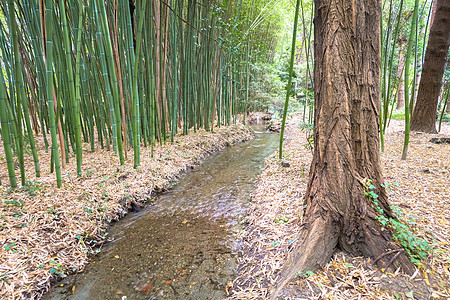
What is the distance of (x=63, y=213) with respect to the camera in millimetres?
1593

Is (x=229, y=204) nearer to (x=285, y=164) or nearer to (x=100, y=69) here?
(x=285, y=164)

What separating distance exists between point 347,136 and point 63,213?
6.45 ft

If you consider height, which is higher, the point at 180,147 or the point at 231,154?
the point at 180,147

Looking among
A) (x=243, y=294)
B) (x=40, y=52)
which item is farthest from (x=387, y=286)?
(x=40, y=52)

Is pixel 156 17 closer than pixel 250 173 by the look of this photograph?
Yes

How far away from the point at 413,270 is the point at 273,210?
2.83ft

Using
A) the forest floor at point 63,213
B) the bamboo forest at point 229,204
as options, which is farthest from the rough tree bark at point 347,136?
the forest floor at point 63,213

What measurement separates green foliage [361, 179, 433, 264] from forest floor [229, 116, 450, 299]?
26 millimetres

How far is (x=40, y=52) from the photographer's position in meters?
1.90

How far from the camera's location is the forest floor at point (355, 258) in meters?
0.89

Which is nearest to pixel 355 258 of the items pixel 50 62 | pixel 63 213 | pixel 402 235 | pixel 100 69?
pixel 402 235

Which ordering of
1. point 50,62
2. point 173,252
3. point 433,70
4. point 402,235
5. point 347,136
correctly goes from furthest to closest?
point 433,70
point 50,62
point 173,252
point 347,136
point 402,235

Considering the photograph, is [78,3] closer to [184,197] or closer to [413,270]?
[184,197]

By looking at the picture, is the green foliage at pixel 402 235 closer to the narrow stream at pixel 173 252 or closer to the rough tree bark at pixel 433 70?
the narrow stream at pixel 173 252
